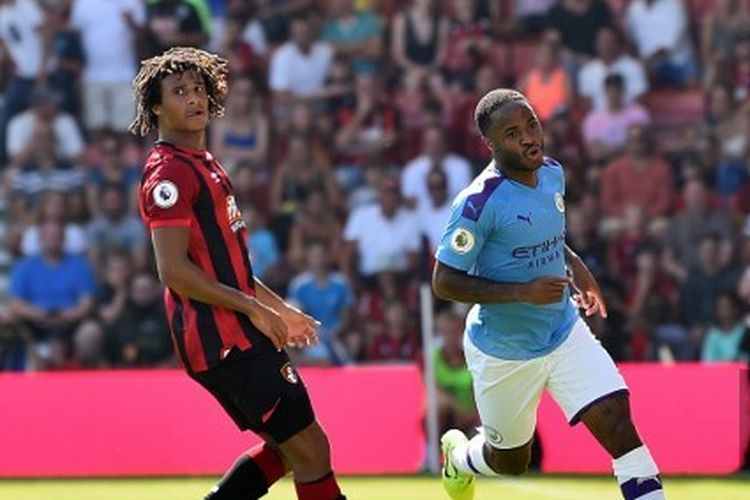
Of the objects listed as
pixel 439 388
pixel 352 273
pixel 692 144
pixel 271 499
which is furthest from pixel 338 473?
pixel 692 144

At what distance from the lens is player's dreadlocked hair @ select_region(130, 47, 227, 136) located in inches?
342

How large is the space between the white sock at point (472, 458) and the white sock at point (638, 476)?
1.21m

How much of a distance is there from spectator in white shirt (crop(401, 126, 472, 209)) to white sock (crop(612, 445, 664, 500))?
8.69m

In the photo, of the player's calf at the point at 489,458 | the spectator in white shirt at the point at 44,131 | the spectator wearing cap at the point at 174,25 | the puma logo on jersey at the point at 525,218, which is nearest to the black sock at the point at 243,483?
the player's calf at the point at 489,458

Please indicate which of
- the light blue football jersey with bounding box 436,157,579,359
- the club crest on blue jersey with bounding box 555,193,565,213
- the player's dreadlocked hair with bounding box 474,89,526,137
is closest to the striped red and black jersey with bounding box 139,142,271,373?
the light blue football jersey with bounding box 436,157,579,359

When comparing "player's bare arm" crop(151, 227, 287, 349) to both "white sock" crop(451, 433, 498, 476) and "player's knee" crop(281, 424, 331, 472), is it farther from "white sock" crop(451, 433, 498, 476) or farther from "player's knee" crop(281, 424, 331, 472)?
"white sock" crop(451, 433, 498, 476)

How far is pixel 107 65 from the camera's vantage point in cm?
1877

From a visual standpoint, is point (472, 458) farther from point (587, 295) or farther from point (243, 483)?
point (243, 483)

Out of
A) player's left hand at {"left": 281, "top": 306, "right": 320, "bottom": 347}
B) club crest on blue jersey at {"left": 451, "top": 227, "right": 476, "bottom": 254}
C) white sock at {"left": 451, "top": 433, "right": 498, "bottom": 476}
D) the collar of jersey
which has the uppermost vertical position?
the collar of jersey

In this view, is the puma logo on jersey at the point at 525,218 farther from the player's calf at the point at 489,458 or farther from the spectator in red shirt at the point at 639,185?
the spectator in red shirt at the point at 639,185

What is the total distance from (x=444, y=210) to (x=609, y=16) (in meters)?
2.82

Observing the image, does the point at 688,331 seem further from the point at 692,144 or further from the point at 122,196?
the point at 122,196

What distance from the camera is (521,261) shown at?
Answer: 919cm

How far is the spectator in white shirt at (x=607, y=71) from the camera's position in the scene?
725 inches
